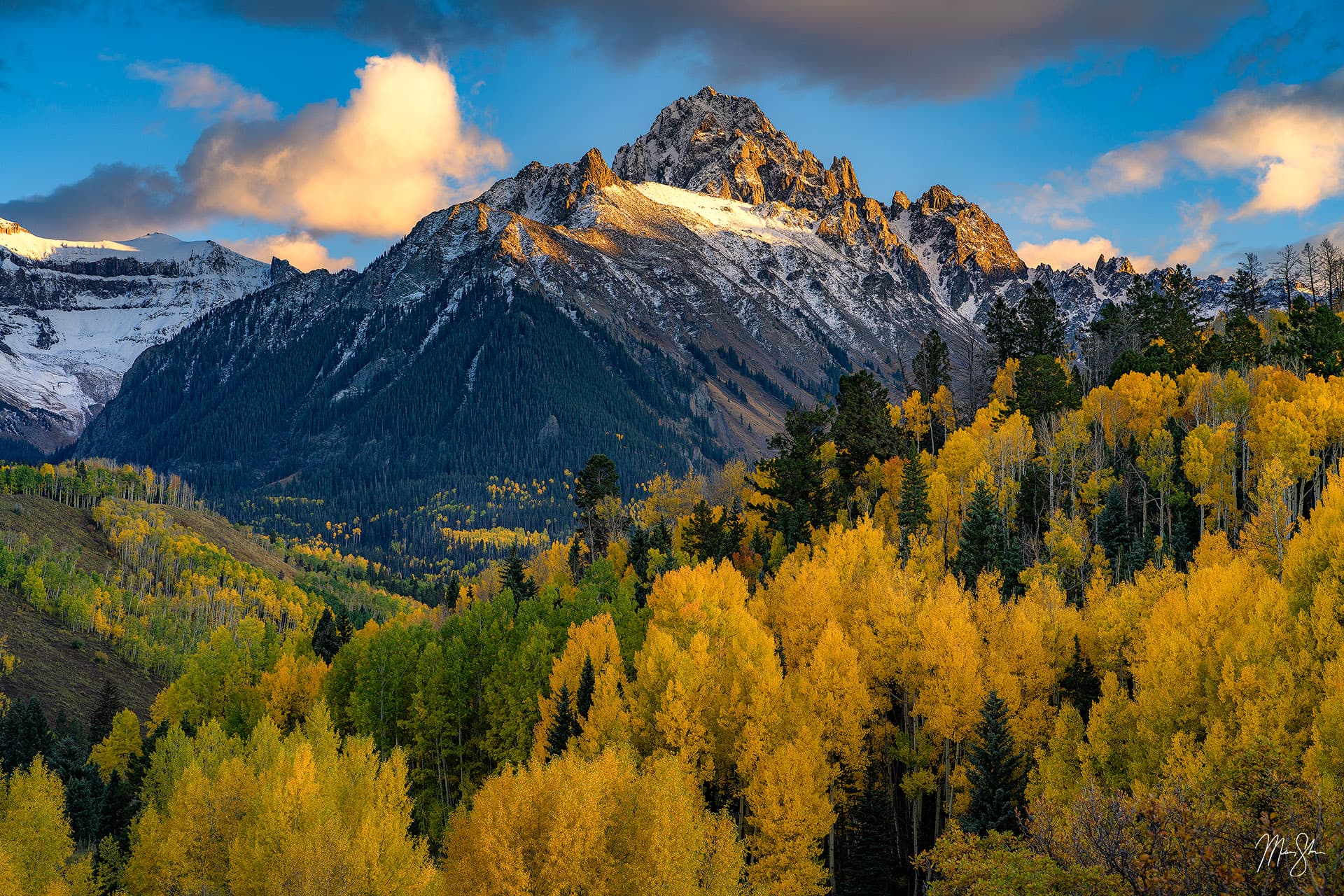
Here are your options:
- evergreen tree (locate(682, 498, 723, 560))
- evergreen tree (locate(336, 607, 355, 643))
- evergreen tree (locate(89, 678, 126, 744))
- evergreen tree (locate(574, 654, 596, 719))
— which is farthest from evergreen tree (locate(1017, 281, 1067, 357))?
evergreen tree (locate(89, 678, 126, 744))

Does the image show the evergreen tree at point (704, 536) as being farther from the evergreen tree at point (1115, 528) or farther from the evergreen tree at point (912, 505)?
the evergreen tree at point (1115, 528)

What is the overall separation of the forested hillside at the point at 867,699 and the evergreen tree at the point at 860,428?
574 mm

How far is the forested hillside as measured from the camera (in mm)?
37688

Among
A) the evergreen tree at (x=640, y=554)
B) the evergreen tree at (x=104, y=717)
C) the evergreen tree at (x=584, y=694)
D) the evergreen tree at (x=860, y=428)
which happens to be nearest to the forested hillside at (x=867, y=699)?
the evergreen tree at (x=860, y=428)

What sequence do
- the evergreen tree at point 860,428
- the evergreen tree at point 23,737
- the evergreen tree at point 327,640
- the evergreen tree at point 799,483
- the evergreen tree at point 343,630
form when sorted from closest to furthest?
the evergreen tree at point 799,483 → the evergreen tree at point 23,737 → the evergreen tree at point 860,428 → the evergreen tree at point 327,640 → the evergreen tree at point 343,630

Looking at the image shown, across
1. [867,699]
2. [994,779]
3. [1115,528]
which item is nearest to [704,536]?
[1115,528]

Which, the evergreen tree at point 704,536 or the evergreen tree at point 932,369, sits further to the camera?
the evergreen tree at point 932,369

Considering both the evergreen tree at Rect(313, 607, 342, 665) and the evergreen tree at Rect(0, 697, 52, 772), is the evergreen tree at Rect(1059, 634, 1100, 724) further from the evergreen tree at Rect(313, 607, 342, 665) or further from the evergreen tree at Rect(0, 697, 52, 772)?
the evergreen tree at Rect(0, 697, 52, 772)

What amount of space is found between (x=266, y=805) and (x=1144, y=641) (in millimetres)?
49224

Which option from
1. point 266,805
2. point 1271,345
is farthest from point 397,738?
point 1271,345

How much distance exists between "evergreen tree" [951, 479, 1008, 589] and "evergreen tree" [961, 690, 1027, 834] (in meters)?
26.5

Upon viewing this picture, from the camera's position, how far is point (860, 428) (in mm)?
97312

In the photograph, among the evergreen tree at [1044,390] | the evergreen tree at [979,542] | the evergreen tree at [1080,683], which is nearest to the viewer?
the evergreen tree at [1080,683]

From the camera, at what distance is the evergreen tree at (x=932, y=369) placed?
348 feet
